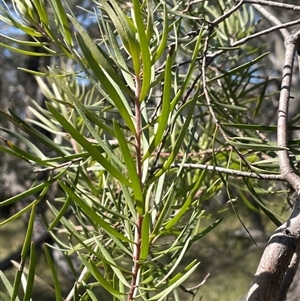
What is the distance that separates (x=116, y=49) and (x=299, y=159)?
10 centimetres

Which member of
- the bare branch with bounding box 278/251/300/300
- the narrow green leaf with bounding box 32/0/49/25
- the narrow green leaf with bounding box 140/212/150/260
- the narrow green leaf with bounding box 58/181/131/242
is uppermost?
the narrow green leaf with bounding box 32/0/49/25

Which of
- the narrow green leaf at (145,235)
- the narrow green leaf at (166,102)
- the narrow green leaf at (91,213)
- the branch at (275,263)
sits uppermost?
the narrow green leaf at (166,102)

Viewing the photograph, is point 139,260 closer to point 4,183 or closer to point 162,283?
point 162,283

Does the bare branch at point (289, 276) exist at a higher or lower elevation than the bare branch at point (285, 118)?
lower

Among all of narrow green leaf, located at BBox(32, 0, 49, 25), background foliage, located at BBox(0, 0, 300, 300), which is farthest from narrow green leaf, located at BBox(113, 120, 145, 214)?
narrow green leaf, located at BBox(32, 0, 49, 25)

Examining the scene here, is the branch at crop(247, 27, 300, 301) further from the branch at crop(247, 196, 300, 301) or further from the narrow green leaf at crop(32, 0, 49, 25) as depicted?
the narrow green leaf at crop(32, 0, 49, 25)

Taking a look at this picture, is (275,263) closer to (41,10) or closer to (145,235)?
(145,235)

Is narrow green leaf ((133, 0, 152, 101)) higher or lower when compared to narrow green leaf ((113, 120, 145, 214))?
higher

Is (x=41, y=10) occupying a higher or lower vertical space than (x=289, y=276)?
higher

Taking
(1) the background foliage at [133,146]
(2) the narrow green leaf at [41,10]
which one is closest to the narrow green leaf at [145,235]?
(1) the background foliage at [133,146]

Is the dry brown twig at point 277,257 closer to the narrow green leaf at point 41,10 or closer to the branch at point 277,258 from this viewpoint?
the branch at point 277,258

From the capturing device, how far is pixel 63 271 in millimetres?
1532

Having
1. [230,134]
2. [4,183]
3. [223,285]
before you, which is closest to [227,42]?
[230,134]

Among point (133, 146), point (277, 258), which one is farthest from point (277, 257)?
point (133, 146)
